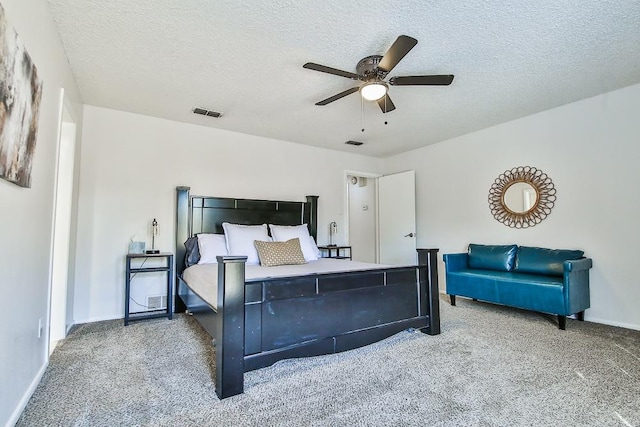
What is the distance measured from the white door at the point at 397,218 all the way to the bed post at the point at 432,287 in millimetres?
2173

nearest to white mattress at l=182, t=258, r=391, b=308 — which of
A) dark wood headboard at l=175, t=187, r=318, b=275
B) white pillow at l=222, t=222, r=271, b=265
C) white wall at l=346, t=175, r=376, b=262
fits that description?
white pillow at l=222, t=222, r=271, b=265

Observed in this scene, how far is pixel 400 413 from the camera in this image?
5.62 feet

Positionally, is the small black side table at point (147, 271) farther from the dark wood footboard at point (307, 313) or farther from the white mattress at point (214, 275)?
the dark wood footboard at point (307, 313)

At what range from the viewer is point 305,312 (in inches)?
92.7

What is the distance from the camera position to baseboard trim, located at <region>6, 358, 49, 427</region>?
159cm

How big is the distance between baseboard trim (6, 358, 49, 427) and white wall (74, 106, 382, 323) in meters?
1.55

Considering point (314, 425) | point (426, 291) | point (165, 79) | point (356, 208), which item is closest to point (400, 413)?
point (314, 425)

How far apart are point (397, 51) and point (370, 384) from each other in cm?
222

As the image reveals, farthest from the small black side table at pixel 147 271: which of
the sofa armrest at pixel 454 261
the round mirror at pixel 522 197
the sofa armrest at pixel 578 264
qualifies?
the round mirror at pixel 522 197

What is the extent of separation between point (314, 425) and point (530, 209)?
150 inches

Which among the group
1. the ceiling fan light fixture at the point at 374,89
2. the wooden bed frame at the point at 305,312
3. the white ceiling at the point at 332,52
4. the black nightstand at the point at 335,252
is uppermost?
the white ceiling at the point at 332,52

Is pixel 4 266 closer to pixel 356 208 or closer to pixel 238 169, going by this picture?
pixel 238 169

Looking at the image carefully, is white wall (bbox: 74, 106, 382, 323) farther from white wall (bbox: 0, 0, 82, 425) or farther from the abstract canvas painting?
the abstract canvas painting

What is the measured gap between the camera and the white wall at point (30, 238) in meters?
1.49
